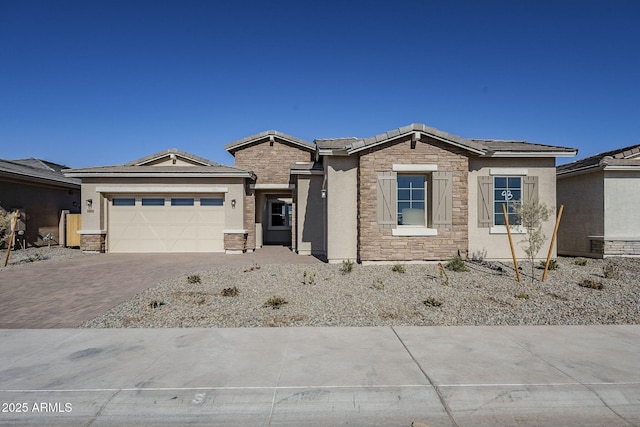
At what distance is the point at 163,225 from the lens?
15.9 m

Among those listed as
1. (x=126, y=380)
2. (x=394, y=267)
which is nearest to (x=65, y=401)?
(x=126, y=380)

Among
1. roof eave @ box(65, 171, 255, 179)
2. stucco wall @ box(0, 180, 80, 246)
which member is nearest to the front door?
roof eave @ box(65, 171, 255, 179)

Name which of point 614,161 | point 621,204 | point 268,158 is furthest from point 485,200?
point 268,158

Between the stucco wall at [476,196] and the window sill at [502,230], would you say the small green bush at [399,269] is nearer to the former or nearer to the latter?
the stucco wall at [476,196]

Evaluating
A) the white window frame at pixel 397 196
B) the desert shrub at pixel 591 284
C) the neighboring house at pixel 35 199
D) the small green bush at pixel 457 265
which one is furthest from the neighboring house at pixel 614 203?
the neighboring house at pixel 35 199

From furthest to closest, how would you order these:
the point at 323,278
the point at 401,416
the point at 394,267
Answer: the point at 394,267, the point at 323,278, the point at 401,416

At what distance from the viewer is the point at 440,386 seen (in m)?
3.82

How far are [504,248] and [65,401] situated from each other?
12.1m

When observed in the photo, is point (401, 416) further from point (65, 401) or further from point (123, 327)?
point (123, 327)

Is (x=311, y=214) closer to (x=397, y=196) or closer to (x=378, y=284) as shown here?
(x=397, y=196)

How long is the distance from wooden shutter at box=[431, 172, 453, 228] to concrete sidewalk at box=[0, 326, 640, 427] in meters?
6.08

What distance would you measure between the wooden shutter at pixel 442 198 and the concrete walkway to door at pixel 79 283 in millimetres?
4964

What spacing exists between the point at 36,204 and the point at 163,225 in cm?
733

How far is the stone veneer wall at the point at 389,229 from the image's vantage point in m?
11.3
